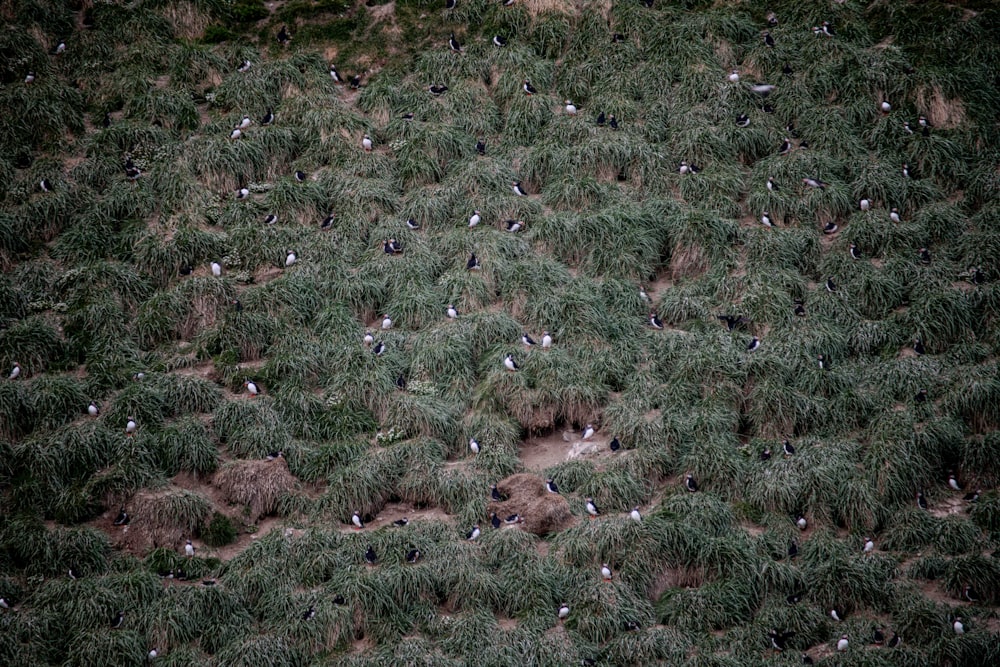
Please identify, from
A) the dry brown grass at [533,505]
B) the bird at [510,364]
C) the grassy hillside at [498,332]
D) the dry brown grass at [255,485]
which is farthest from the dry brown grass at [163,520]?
the bird at [510,364]

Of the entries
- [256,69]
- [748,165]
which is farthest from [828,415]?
[256,69]

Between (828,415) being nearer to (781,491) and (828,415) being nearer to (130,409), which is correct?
(781,491)

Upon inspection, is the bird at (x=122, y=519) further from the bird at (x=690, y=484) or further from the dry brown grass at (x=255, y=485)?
the bird at (x=690, y=484)

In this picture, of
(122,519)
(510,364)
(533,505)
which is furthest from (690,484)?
(122,519)

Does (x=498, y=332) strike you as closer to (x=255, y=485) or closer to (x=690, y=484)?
(x=690, y=484)

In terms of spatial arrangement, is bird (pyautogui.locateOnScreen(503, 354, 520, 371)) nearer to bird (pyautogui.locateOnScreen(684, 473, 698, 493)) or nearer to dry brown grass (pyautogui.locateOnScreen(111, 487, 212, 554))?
bird (pyautogui.locateOnScreen(684, 473, 698, 493))
